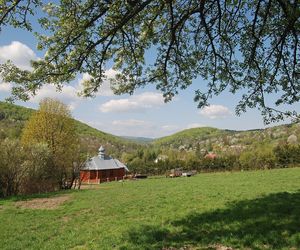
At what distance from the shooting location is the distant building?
65500 millimetres

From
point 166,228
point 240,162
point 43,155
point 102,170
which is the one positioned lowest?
point 166,228

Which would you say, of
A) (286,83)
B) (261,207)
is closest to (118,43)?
(286,83)

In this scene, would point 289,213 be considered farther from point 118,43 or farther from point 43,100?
point 43,100

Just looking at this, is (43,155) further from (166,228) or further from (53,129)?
(166,228)

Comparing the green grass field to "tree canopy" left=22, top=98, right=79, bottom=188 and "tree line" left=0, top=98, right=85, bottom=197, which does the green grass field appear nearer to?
"tree line" left=0, top=98, right=85, bottom=197

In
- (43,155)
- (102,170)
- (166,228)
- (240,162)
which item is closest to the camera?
(166,228)

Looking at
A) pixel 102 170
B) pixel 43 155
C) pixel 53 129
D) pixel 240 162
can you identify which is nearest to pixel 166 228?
pixel 43 155

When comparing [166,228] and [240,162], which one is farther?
[240,162]

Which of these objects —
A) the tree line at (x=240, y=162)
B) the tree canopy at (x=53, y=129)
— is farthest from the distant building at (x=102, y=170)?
the tree canopy at (x=53, y=129)

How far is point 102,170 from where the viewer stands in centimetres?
6706

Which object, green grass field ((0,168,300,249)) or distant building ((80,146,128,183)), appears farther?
distant building ((80,146,128,183))

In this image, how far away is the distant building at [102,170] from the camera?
65500 millimetres

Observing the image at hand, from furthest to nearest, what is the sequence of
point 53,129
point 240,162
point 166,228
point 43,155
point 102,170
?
1. point 102,170
2. point 240,162
3. point 53,129
4. point 43,155
5. point 166,228

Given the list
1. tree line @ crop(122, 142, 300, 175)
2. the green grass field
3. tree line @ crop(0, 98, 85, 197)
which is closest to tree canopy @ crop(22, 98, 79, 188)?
tree line @ crop(0, 98, 85, 197)
